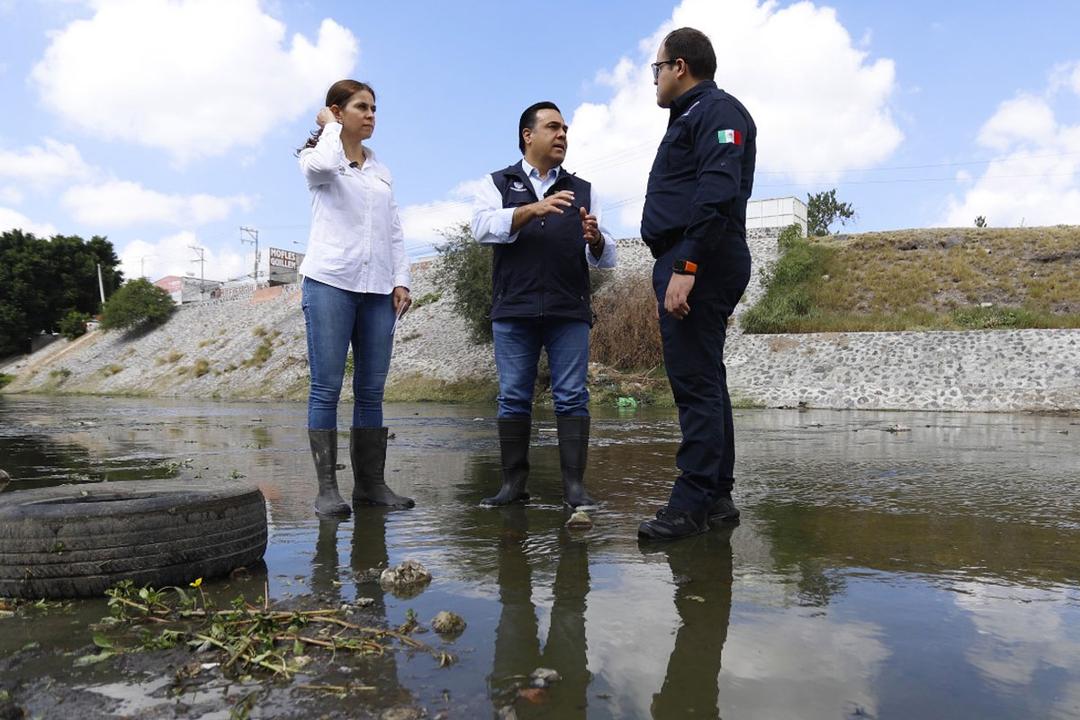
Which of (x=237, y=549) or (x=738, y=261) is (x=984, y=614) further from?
(x=237, y=549)

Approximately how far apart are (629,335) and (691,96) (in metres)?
19.6

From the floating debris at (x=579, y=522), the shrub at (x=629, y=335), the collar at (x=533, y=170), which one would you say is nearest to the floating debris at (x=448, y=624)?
the floating debris at (x=579, y=522)

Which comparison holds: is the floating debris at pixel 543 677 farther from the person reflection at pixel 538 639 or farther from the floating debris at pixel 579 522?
the floating debris at pixel 579 522

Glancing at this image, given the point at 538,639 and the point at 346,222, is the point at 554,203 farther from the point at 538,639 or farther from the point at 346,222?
the point at 538,639

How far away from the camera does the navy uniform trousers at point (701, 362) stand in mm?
3271

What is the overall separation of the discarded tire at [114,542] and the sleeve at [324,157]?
1.85 m

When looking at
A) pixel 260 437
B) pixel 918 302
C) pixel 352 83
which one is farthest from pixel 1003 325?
pixel 352 83

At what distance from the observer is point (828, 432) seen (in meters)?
9.59

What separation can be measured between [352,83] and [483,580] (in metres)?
2.84

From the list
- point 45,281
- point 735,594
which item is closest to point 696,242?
point 735,594

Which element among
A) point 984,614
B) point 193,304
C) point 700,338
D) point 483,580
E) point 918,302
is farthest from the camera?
point 193,304

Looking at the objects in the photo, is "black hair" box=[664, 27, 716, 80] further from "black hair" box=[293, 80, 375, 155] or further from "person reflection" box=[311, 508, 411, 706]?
"person reflection" box=[311, 508, 411, 706]

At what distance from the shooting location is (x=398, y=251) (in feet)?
14.3

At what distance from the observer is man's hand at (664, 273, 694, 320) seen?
3.13 metres
